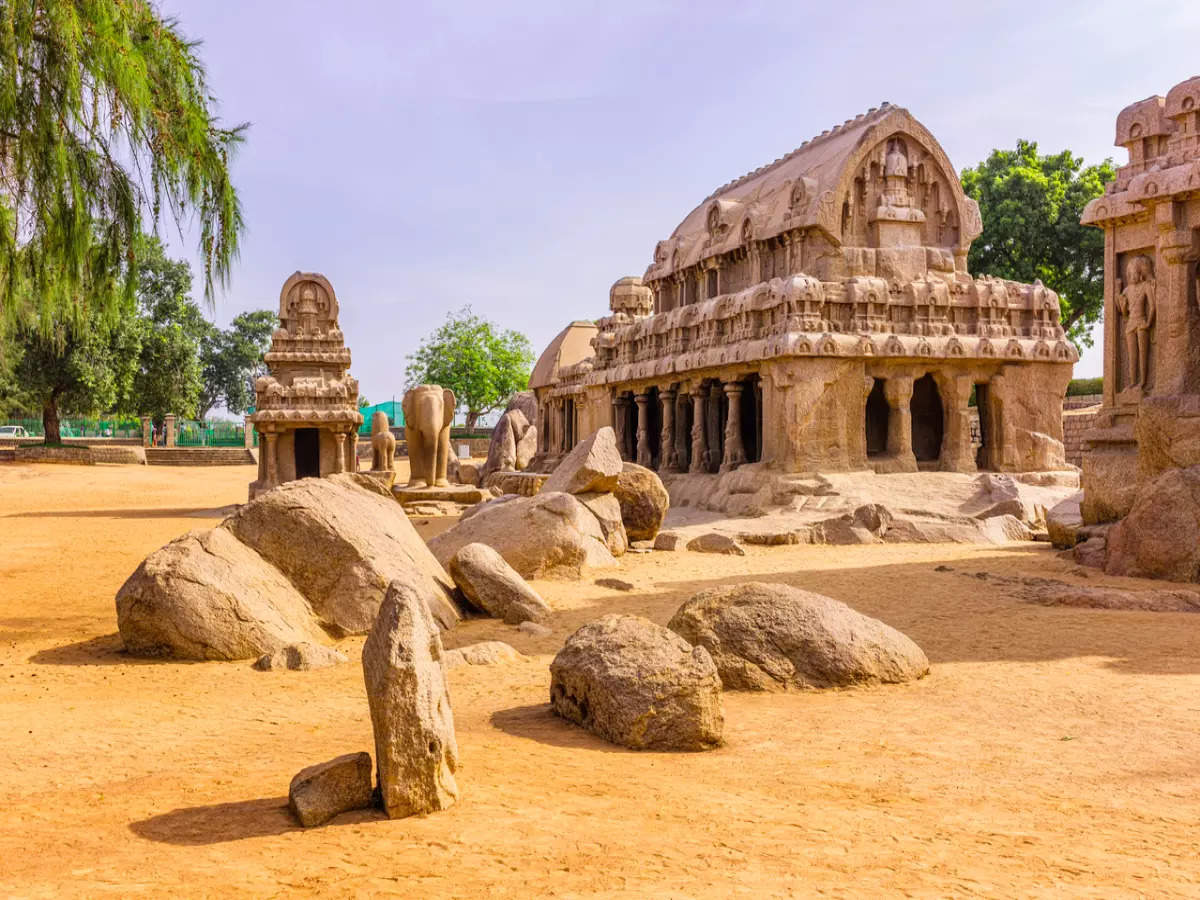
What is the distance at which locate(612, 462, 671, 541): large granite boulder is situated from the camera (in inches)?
587

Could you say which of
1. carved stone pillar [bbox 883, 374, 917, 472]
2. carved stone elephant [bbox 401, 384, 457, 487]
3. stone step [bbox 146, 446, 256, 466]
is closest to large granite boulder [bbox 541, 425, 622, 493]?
carved stone pillar [bbox 883, 374, 917, 472]

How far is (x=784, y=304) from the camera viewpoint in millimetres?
18172

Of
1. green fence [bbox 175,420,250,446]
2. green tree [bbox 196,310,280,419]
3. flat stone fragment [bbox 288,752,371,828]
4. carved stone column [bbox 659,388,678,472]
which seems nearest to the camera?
flat stone fragment [bbox 288,752,371,828]

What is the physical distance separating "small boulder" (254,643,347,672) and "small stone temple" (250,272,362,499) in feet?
58.5

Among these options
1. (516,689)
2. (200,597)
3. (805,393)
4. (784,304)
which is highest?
(784,304)

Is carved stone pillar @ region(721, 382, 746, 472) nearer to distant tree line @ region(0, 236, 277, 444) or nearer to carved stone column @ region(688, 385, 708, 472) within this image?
carved stone column @ region(688, 385, 708, 472)

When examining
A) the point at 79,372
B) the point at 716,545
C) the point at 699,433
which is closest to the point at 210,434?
the point at 79,372

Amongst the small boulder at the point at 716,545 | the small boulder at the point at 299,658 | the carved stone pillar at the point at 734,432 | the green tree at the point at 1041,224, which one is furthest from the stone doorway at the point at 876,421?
the green tree at the point at 1041,224

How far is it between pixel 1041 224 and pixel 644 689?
125 feet

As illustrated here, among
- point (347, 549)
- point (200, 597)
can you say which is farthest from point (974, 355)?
point (200, 597)

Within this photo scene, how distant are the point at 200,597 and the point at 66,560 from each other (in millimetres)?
7791

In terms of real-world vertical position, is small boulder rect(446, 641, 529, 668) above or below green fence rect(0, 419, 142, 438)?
below

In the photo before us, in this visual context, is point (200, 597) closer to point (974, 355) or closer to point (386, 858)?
point (386, 858)

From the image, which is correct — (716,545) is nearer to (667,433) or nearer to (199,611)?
(199,611)
